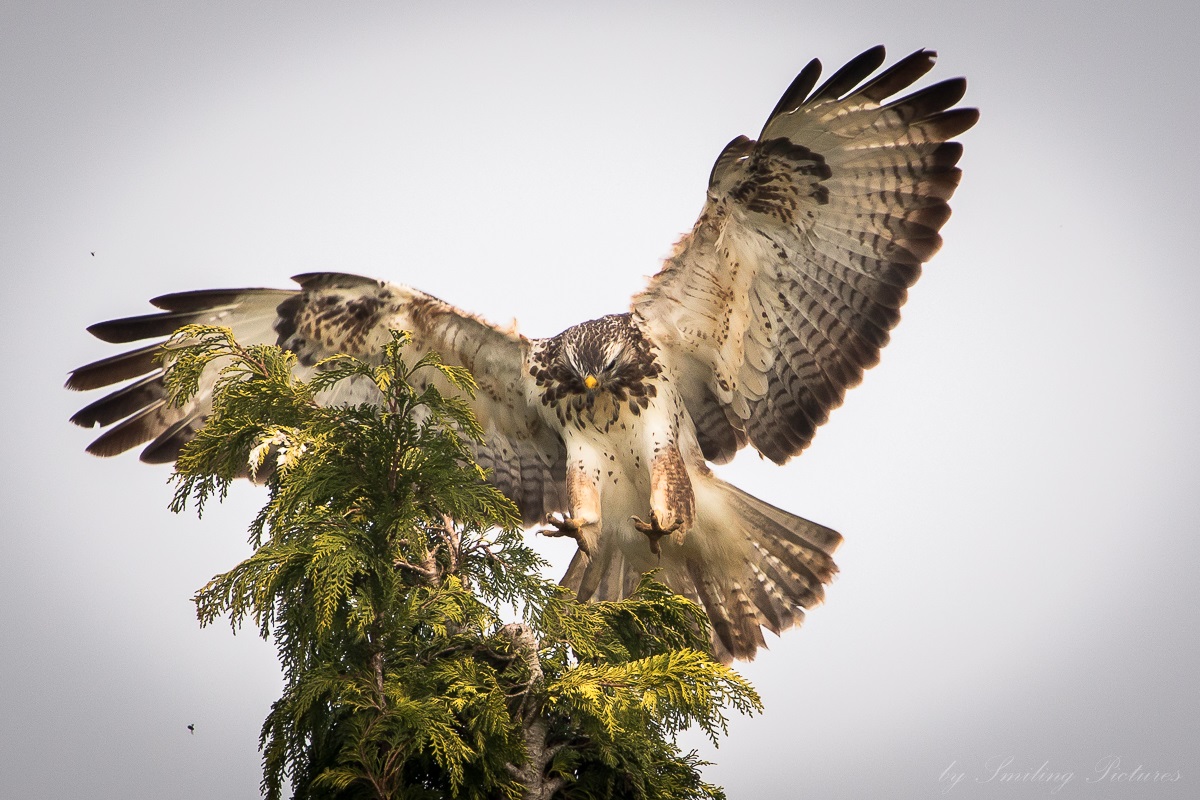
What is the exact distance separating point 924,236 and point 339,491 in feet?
10.5

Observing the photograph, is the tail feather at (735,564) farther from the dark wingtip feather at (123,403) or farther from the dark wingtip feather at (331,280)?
the dark wingtip feather at (123,403)

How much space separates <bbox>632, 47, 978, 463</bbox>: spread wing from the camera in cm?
536

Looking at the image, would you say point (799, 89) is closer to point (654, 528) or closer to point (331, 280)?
point (654, 528)

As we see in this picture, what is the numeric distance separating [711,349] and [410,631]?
9.20ft

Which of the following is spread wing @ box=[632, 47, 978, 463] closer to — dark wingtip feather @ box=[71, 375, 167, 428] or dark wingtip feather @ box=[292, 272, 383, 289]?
dark wingtip feather @ box=[292, 272, 383, 289]

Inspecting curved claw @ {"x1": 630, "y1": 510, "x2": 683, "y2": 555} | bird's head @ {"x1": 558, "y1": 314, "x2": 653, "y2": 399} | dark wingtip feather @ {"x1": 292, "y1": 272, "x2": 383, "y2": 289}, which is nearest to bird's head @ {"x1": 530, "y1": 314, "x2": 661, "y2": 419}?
bird's head @ {"x1": 558, "y1": 314, "x2": 653, "y2": 399}

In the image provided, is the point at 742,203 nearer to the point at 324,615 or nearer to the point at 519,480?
the point at 519,480

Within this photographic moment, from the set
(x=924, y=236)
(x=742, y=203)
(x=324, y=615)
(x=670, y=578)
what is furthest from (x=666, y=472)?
(x=324, y=615)

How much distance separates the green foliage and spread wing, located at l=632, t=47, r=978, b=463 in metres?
2.05

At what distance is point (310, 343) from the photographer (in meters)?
5.99

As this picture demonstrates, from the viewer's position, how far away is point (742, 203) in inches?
215

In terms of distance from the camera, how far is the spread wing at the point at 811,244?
536cm

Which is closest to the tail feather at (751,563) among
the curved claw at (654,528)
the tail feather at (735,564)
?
the tail feather at (735,564)

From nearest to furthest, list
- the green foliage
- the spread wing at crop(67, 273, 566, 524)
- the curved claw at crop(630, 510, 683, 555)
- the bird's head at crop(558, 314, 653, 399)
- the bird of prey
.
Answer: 1. the green foliage
2. the curved claw at crop(630, 510, 683, 555)
3. the bird of prey
4. the bird's head at crop(558, 314, 653, 399)
5. the spread wing at crop(67, 273, 566, 524)
